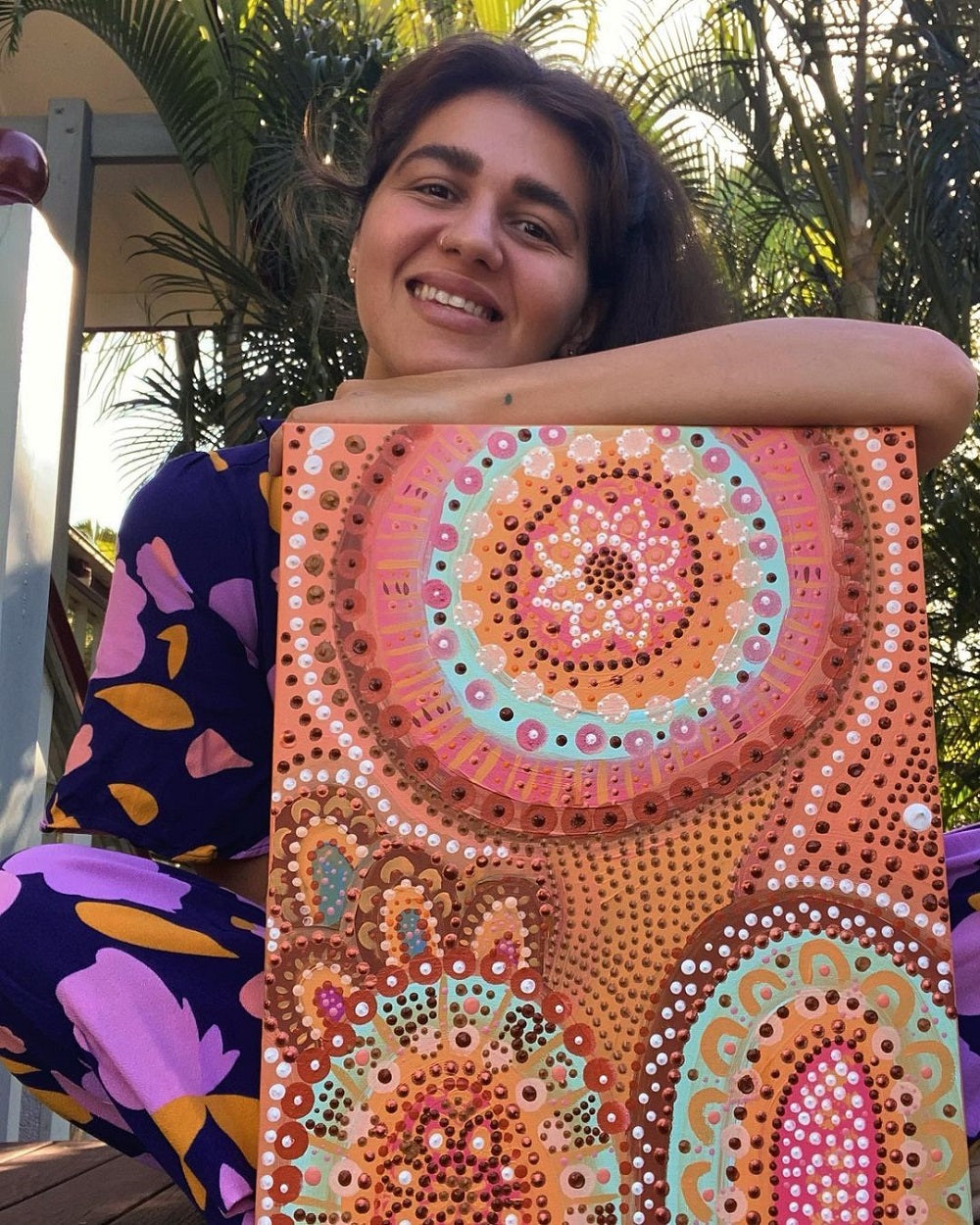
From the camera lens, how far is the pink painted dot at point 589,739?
0.90m

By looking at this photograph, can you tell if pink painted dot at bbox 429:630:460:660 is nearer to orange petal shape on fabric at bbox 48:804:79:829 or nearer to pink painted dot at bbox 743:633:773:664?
pink painted dot at bbox 743:633:773:664

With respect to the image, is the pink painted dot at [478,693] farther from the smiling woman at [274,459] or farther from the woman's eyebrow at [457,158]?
the woman's eyebrow at [457,158]

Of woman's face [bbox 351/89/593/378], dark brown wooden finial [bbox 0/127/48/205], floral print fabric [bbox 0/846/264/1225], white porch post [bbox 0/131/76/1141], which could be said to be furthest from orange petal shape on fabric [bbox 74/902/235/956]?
dark brown wooden finial [bbox 0/127/48/205]

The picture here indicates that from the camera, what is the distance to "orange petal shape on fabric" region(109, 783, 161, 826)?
3.79ft

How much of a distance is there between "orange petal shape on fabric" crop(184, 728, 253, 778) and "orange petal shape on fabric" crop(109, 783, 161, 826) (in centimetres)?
4

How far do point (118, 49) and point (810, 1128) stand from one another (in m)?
3.58

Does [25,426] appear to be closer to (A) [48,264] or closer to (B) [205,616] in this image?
(A) [48,264]

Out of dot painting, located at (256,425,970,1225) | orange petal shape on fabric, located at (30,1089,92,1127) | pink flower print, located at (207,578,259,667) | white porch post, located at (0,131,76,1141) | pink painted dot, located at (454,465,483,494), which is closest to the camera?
dot painting, located at (256,425,970,1225)

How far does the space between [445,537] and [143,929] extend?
366 mm

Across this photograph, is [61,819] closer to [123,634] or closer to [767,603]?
[123,634]

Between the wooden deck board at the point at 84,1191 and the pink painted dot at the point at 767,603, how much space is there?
887 millimetres

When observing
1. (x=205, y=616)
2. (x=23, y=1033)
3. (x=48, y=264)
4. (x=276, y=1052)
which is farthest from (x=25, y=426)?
(x=276, y=1052)

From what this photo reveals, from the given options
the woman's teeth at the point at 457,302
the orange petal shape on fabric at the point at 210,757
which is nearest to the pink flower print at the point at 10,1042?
the orange petal shape on fabric at the point at 210,757

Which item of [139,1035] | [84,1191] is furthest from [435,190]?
[84,1191]
